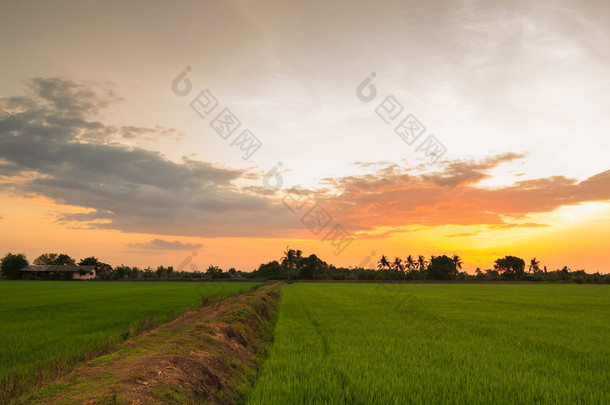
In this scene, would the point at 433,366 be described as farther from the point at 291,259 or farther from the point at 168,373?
the point at 291,259

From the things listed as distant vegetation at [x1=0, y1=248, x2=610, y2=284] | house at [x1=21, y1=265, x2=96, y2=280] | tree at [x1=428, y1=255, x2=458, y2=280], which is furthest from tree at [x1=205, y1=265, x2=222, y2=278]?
tree at [x1=428, y1=255, x2=458, y2=280]

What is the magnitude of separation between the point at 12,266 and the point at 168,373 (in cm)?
12020

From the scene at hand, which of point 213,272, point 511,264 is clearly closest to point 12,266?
point 213,272

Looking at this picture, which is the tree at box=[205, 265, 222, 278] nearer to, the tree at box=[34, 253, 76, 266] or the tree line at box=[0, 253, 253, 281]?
the tree line at box=[0, 253, 253, 281]

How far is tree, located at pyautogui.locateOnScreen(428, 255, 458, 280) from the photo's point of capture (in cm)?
10038

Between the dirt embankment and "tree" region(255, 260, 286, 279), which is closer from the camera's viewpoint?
the dirt embankment

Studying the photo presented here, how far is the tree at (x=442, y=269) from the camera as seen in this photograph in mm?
100375

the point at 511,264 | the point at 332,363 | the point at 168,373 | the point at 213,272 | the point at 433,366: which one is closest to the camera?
the point at 168,373

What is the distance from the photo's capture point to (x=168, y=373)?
16.9 feet

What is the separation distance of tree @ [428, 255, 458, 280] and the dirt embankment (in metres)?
101

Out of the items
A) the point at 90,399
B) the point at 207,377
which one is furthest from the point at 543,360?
the point at 90,399

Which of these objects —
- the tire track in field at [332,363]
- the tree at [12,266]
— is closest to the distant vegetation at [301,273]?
the tree at [12,266]

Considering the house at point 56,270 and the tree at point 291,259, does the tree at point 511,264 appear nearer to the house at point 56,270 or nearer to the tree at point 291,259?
the tree at point 291,259

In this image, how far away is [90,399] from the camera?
4027mm
